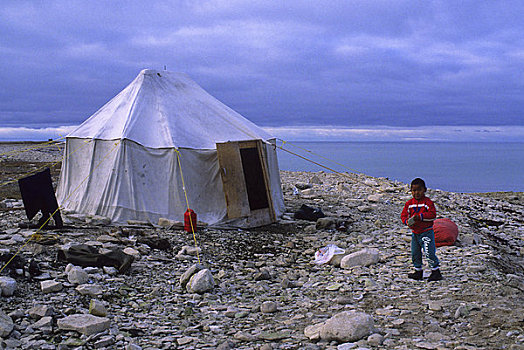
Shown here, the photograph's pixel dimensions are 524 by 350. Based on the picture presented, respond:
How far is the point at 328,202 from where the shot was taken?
15.1 metres

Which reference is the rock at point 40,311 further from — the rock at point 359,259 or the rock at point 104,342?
the rock at point 359,259

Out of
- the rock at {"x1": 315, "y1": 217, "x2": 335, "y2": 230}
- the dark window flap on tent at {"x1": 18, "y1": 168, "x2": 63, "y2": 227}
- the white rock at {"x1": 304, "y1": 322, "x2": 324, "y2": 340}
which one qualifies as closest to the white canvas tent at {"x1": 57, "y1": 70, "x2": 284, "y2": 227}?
the rock at {"x1": 315, "y1": 217, "x2": 335, "y2": 230}

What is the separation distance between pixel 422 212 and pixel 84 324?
494cm

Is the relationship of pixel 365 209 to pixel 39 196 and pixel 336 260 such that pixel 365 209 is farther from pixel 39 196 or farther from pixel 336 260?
pixel 39 196

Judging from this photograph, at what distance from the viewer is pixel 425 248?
6715 mm

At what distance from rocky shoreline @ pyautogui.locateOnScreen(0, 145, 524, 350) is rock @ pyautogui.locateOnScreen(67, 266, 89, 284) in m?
0.02

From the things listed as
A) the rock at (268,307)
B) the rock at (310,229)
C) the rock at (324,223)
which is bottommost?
the rock at (268,307)

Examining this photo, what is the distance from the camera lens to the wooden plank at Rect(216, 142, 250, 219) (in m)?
10.8

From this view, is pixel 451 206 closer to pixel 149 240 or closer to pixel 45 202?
pixel 149 240

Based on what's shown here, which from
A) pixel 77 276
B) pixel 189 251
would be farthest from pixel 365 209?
pixel 77 276

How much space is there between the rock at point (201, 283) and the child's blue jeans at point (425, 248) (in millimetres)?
3230

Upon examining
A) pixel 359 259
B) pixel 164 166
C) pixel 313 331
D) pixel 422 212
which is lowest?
pixel 313 331

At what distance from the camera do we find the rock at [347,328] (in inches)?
185

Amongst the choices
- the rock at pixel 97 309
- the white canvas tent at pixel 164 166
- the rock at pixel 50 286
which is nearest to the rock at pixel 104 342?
the rock at pixel 97 309
